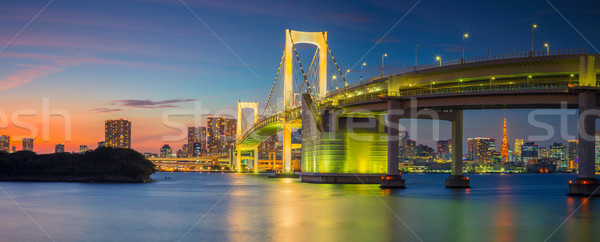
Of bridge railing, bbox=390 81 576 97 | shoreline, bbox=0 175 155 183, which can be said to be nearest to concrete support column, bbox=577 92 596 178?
bridge railing, bbox=390 81 576 97

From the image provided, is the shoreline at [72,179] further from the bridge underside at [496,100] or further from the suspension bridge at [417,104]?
the bridge underside at [496,100]

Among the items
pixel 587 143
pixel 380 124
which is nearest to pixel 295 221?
pixel 587 143

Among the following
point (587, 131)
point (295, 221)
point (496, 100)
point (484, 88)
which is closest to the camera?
point (295, 221)

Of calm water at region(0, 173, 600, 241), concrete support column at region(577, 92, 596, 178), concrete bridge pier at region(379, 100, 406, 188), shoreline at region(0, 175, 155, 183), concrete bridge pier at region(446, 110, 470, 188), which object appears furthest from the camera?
shoreline at region(0, 175, 155, 183)

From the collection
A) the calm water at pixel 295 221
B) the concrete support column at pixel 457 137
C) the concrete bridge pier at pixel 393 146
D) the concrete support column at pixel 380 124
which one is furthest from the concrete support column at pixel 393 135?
the calm water at pixel 295 221

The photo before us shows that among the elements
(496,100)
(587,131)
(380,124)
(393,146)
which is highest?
(496,100)

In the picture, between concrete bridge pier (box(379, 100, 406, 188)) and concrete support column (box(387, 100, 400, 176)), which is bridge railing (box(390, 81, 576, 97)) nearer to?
concrete support column (box(387, 100, 400, 176))

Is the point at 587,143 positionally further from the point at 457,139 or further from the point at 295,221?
the point at 295,221
